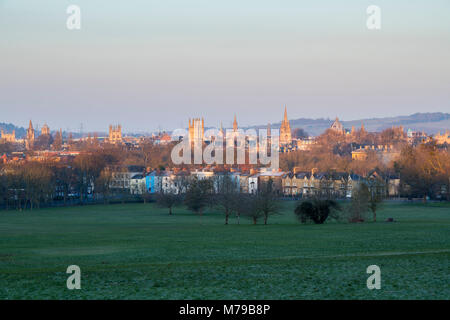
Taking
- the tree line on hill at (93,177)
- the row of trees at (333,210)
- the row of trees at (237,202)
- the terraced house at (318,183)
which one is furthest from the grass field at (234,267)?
the terraced house at (318,183)

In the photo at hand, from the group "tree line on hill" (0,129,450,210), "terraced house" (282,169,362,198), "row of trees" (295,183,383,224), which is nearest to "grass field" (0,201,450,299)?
"row of trees" (295,183,383,224)

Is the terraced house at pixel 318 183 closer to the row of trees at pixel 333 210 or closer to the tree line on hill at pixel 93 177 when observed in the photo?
the tree line on hill at pixel 93 177

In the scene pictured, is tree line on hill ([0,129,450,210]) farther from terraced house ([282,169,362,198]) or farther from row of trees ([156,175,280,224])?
terraced house ([282,169,362,198])

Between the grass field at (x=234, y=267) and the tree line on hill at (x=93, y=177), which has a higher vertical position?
the tree line on hill at (x=93, y=177)

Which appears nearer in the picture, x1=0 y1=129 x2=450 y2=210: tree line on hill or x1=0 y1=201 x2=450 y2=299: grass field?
x1=0 y1=201 x2=450 y2=299: grass field

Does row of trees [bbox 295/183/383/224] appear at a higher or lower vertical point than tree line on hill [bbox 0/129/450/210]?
lower

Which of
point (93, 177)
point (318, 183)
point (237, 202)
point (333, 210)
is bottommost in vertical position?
point (333, 210)

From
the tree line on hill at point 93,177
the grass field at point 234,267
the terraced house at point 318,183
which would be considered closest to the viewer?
the grass field at point 234,267

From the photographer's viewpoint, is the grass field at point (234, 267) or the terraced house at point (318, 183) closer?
the grass field at point (234, 267)

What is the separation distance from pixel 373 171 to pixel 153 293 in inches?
3389

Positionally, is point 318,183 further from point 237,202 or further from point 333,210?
point 333,210

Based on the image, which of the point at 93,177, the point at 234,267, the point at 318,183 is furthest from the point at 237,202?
the point at 93,177
